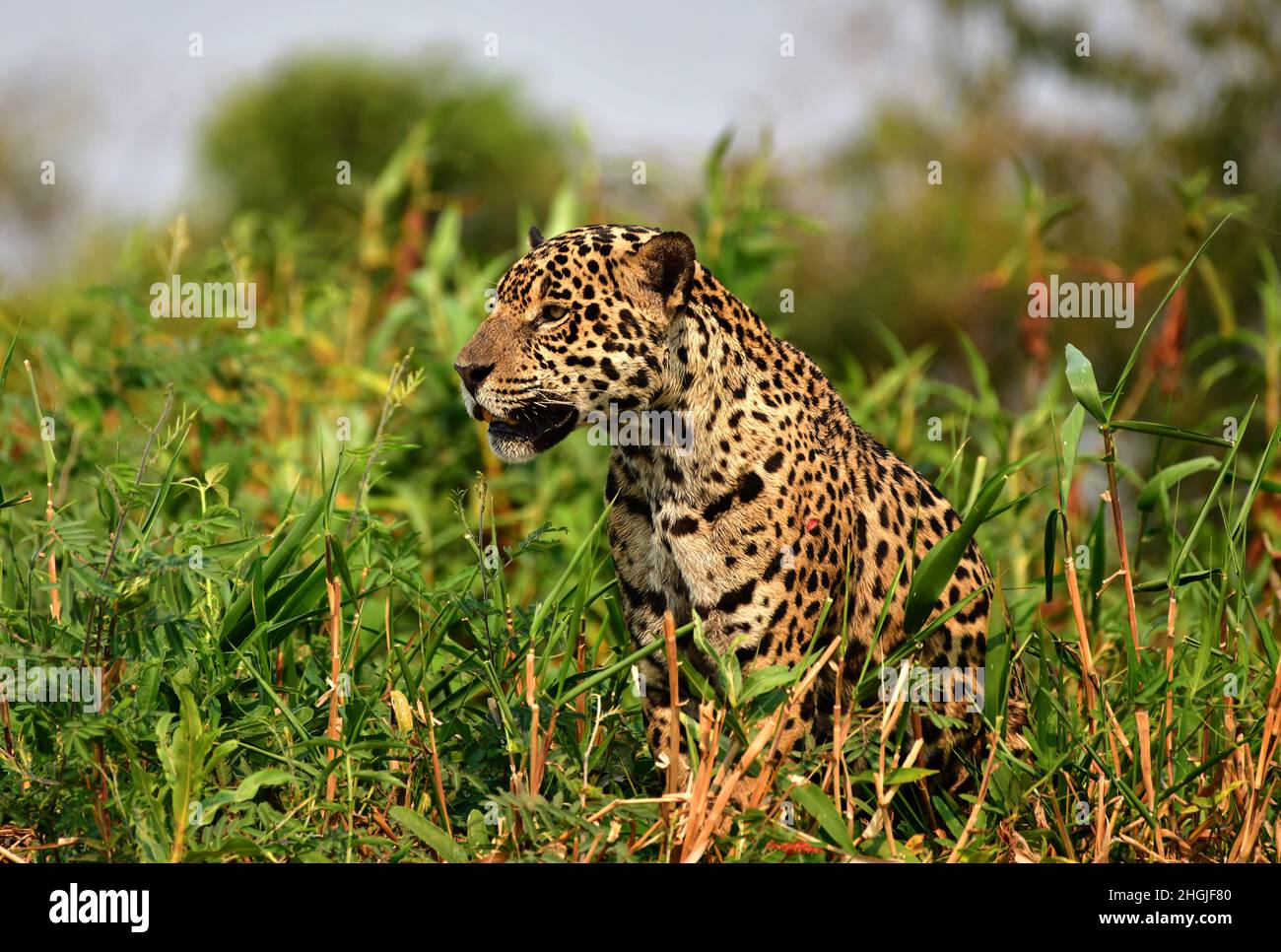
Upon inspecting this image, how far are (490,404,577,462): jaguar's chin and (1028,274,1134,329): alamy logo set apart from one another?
296 centimetres

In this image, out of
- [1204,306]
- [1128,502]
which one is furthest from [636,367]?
[1204,306]

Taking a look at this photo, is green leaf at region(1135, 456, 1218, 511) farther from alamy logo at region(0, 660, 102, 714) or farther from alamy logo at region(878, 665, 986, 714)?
alamy logo at region(0, 660, 102, 714)

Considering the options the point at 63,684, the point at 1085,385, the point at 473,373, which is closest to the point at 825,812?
the point at 1085,385

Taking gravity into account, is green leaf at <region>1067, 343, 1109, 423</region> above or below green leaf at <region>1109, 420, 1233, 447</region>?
above

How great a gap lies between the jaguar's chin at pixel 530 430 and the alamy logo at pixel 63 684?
121 cm

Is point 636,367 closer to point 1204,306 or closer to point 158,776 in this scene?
point 158,776

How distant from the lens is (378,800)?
3.94 m

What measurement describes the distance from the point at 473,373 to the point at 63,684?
4.29ft

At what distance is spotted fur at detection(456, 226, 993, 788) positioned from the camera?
4.11m

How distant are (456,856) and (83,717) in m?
0.92

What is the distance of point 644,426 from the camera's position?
4.20 m
